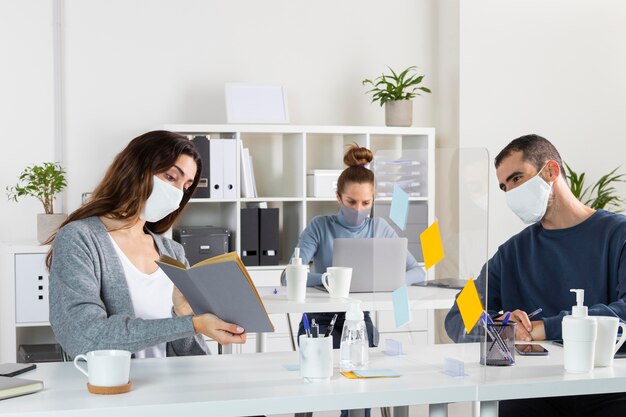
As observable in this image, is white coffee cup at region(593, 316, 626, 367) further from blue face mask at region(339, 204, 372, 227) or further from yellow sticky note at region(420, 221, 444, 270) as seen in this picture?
blue face mask at region(339, 204, 372, 227)

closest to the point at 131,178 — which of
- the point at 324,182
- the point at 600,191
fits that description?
the point at 324,182

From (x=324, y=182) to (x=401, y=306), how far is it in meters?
2.71

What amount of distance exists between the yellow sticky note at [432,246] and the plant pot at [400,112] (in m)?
3.02

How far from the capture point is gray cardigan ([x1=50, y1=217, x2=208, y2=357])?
2143 mm

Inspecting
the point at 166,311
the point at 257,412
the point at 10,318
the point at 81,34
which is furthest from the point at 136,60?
the point at 257,412

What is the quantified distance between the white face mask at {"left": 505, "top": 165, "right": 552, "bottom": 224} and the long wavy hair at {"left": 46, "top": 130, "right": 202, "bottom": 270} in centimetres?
103

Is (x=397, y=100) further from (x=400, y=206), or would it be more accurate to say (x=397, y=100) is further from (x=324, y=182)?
(x=400, y=206)

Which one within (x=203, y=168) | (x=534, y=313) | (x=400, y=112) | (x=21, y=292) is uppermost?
(x=400, y=112)

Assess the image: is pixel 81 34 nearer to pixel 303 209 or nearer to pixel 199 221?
pixel 199 221

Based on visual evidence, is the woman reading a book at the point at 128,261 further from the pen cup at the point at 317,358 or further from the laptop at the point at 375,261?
the laptop at the point at 375,261

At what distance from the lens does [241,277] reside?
193 cm

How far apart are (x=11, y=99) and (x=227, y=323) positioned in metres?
3.27

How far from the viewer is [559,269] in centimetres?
271

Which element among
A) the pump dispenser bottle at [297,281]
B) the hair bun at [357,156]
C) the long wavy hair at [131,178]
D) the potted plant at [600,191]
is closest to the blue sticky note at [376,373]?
the long wavy hair at [131,178]
